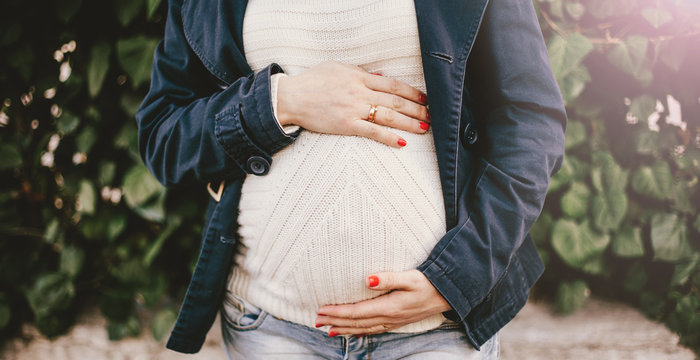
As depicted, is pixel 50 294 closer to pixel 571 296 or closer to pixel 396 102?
pixel 396 102

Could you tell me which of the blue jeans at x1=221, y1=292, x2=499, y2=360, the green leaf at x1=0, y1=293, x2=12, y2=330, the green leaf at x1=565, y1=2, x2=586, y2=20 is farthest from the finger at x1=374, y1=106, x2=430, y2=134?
the green leaf at x1=0, y1=293, x2=12, y2=330

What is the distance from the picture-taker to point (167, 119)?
0.98m

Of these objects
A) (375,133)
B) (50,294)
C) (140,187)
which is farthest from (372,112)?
(50,294)

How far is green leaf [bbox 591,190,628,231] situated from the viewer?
164 centimetres

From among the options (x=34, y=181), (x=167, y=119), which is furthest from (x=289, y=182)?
(x=34, y=181)

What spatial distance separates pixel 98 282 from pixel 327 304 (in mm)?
1412

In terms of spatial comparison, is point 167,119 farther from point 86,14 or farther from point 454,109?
point 86,14

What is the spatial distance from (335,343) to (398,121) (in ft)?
1.57

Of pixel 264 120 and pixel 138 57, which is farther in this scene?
pixel 138 57

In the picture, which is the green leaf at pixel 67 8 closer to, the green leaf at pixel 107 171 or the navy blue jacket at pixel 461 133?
the green leaf at pixel 107 171

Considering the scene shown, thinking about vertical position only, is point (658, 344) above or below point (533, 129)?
below

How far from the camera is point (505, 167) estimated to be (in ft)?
2.82

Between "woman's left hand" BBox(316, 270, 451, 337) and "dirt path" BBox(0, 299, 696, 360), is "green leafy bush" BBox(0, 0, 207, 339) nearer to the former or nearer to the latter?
"dirt path" BBox(0, 299, 696, 360)

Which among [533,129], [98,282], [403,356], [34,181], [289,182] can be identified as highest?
[533,129]
